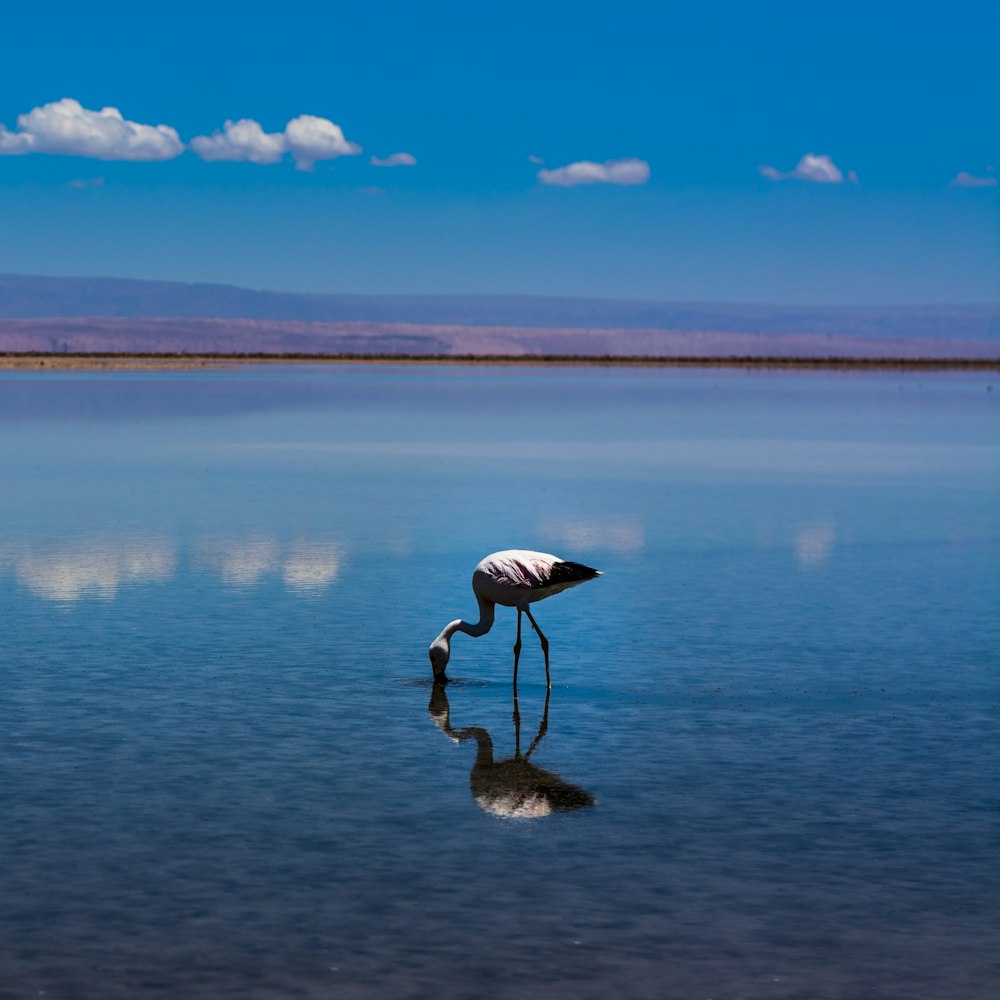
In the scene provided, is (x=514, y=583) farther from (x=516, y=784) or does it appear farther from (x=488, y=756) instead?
(x=516, y=784)

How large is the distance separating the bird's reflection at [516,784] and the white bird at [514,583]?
1351 mm

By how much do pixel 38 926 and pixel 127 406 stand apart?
5802 cm

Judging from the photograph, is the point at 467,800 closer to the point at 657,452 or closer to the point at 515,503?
the point at 515,503

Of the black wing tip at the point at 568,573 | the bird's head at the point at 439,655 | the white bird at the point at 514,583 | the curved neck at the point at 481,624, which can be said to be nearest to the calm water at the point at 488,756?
the bird's head at the point at 439,655

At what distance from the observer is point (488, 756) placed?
12133mm

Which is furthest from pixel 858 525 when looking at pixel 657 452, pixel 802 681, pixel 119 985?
pixel 119 985

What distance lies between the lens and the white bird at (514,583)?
14.1 m

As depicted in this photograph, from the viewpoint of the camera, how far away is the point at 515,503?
29.1m

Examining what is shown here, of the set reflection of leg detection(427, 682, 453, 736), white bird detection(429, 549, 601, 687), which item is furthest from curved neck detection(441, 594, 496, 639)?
reflection of leg detection(427, 682, 453, 736)

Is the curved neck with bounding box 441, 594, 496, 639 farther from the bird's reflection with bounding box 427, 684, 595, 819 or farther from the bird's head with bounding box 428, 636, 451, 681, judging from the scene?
the bird's reflection with bounding box 427, 684, 595, 819

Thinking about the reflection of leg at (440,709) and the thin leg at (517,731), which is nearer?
the thin leg at (517,731)

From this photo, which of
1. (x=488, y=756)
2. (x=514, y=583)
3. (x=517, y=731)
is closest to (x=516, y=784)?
(x=488, y=756)

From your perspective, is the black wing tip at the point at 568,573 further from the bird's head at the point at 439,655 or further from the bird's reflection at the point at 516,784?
the bird's reflection at the point at 516,784

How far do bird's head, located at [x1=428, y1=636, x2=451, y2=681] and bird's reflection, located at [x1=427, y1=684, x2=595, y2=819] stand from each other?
1.31m
